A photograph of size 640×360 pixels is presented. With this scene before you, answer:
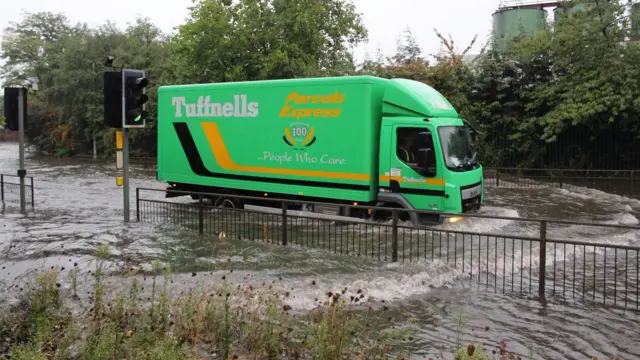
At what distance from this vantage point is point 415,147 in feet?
43.0

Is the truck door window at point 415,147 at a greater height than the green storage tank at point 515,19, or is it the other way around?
the green storage tank at point 515,19

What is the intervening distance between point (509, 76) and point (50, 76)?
38657 mm

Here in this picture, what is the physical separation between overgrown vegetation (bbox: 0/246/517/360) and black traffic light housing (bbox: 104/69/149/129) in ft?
23.4

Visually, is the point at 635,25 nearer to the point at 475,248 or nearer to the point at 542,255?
the point at 475,248

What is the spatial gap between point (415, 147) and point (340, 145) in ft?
5.46

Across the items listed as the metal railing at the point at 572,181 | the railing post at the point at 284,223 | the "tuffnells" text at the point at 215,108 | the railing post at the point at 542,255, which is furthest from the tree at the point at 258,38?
the railing post at the point at 542,255

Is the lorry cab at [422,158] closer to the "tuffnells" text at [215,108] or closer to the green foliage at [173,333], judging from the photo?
the "tuffnells" text at [215,108]

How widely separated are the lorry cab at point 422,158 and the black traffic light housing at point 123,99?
5229 millimetres

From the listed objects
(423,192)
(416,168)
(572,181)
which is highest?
(416,168)

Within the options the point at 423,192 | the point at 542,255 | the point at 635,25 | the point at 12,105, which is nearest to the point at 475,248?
the point at 423,192

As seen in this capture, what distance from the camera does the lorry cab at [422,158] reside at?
12.7 meters

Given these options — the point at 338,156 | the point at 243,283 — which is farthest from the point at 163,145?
the point at 243,283

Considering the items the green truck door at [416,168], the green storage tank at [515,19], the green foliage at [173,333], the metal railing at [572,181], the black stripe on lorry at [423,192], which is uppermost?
the green storage tank at [515,19]

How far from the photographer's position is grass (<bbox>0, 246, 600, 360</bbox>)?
4.85 metres
